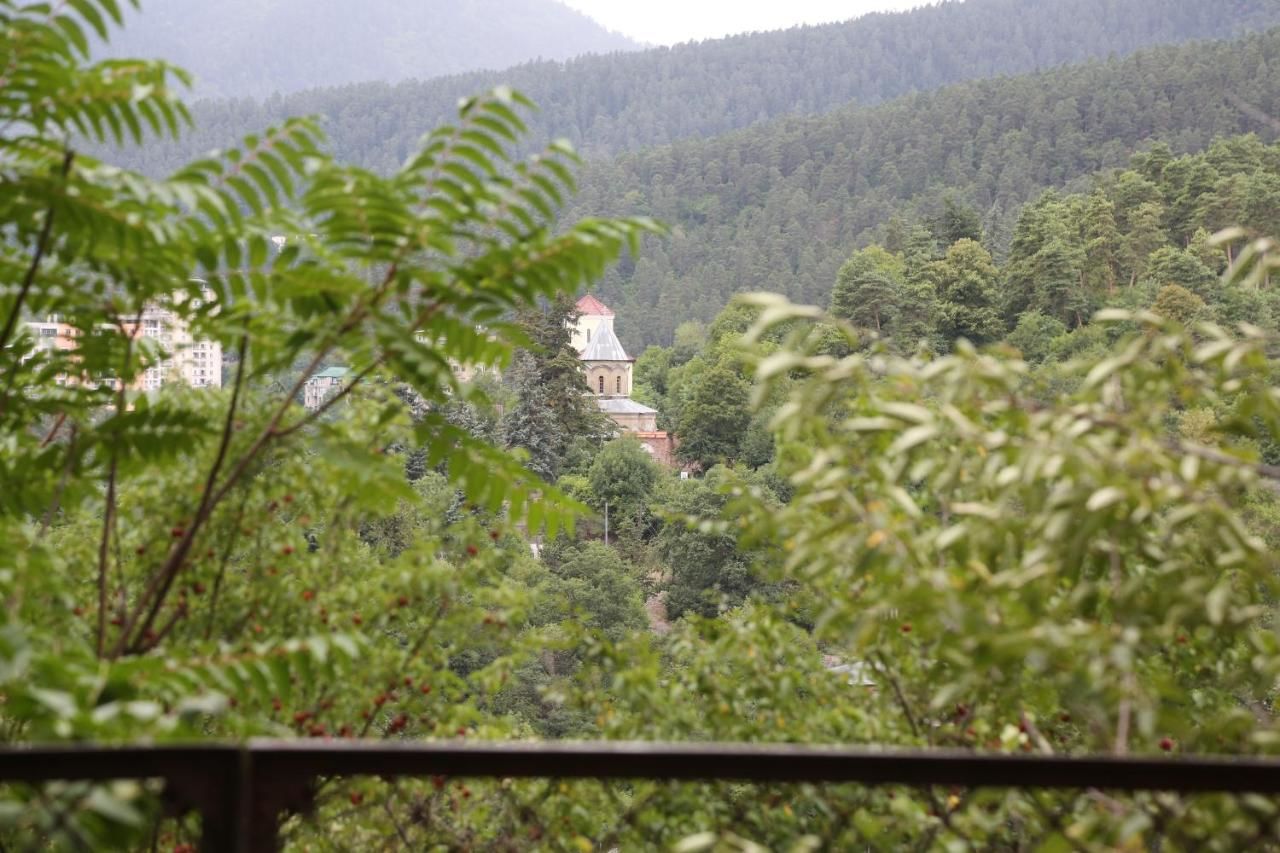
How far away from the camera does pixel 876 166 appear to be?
104062 mm

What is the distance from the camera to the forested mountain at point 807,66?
15200cm

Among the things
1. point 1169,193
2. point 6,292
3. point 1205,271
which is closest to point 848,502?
point 6,292

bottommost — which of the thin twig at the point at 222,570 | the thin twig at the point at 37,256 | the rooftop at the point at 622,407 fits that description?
the rooftop at the point at 622,407

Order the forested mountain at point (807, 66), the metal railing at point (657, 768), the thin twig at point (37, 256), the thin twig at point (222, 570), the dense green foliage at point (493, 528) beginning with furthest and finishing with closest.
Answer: the forested mountain at point (807, 66) < the thin twig at point (222, 570) < the thin twig at point (37, 256) < the dense green foliage at point (493, 528) < the metal railing at point (657, 768)

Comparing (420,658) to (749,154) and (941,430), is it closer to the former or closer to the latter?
(941,430)

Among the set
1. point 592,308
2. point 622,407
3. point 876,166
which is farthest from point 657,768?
point 876,166

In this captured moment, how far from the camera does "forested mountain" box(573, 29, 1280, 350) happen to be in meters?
87.8

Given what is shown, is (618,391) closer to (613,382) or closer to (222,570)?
(613,382)

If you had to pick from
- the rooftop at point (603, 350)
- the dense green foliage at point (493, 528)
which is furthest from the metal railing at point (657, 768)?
the rooftop at point (603, 350)

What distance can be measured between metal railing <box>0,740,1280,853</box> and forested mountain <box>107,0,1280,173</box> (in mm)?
148132

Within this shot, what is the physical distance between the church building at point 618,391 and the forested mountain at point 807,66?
267 feet

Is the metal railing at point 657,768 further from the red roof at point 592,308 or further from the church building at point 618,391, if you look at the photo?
the red roof at point 592,308

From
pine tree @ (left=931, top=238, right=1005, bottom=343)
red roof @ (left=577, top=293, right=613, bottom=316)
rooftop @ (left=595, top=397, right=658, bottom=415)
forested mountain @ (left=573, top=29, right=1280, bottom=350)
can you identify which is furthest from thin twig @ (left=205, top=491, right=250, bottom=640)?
forested mountain @ (left=573, top=29, right=1280, bottom=350)

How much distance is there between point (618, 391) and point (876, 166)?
159 ft
